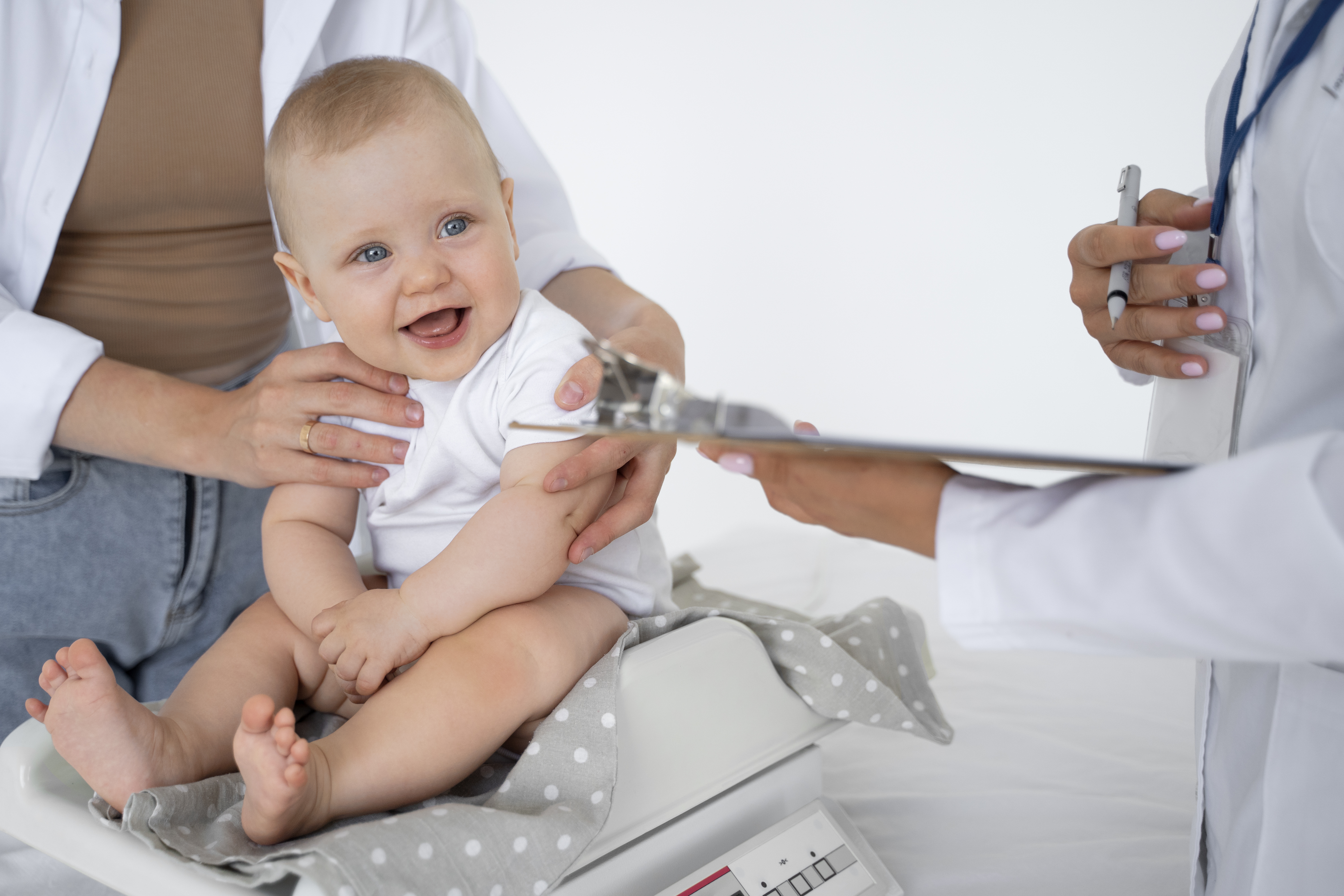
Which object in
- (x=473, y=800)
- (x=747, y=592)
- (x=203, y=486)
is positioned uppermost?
(x=203, y=486)

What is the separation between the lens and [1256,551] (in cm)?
47

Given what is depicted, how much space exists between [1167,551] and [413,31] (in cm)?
106

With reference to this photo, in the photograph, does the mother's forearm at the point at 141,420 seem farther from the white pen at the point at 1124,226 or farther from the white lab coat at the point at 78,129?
the white pen at the point at 1124,226

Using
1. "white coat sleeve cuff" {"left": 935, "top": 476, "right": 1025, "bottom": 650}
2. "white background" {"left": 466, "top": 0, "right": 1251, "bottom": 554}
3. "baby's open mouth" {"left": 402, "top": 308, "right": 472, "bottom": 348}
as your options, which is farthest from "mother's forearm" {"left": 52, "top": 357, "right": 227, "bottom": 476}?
"white background" {"left": 466, "top": 0, "right": 1251, "bottom": 554}

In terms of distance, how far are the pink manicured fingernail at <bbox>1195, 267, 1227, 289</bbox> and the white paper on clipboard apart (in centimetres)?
3

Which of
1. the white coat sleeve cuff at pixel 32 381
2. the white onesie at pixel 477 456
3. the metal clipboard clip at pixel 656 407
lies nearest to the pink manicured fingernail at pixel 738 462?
the metal clipboard clip at pixel 656 407

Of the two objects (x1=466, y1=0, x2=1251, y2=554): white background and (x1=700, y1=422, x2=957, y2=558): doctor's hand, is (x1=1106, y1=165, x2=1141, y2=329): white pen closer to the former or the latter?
(x1=700, y1=422, x2=957, y2=558): doctor's hand

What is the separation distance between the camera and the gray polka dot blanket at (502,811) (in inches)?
21.9

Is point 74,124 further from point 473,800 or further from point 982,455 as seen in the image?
point 982,455

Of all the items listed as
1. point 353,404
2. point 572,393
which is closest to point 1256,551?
point 572,393

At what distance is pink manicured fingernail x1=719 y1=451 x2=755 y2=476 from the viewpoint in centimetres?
59

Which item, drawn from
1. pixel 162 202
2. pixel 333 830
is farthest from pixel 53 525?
pixel 333 830

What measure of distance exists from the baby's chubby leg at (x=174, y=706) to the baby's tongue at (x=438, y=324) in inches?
11.6

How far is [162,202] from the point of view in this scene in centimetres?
102
